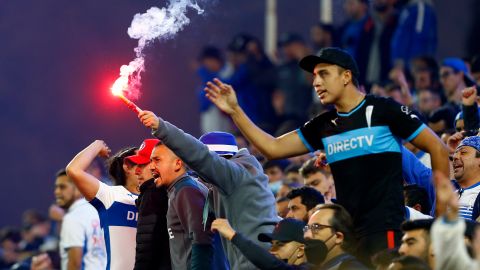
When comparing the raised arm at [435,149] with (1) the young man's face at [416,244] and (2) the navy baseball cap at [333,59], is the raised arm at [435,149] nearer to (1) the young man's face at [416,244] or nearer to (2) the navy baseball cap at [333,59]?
(1) the young man's face at [416,244]

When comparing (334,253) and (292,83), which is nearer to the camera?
(334,253)

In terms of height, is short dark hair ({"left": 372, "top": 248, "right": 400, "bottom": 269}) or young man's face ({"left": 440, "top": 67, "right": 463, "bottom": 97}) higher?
young man's face ({"left": 440, "top": 67, "right": 463, "bottom": 97})

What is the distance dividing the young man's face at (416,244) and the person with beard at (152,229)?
2196mm

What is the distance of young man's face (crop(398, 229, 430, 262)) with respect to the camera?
6.01 m

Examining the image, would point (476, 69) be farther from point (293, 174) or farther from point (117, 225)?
point (117, 225)

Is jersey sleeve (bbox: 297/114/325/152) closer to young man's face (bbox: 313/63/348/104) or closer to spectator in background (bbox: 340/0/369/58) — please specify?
young man's face (bbox: 313/63/348/104)

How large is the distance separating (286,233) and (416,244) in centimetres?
114

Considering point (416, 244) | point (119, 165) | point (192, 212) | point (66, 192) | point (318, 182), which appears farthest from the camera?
point (66, 192)

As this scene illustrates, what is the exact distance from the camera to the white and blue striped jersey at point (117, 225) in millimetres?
8219

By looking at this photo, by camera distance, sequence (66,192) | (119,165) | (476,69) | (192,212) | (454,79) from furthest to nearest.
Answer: (454,79) < (66,192) < (476,69) < (119,165) < (192,212)

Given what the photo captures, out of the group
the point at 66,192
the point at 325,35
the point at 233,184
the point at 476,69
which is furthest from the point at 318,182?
the point at 325,35

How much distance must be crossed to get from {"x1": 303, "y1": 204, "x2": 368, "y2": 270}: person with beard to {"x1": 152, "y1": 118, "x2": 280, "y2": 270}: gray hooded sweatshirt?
595 mm

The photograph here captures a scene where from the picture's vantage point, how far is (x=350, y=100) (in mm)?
6629

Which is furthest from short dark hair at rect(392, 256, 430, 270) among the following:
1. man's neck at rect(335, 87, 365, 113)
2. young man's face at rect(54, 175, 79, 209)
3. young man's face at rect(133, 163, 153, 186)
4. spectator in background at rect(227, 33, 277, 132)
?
spectator in background at rect(227, 33, 277, 132)
